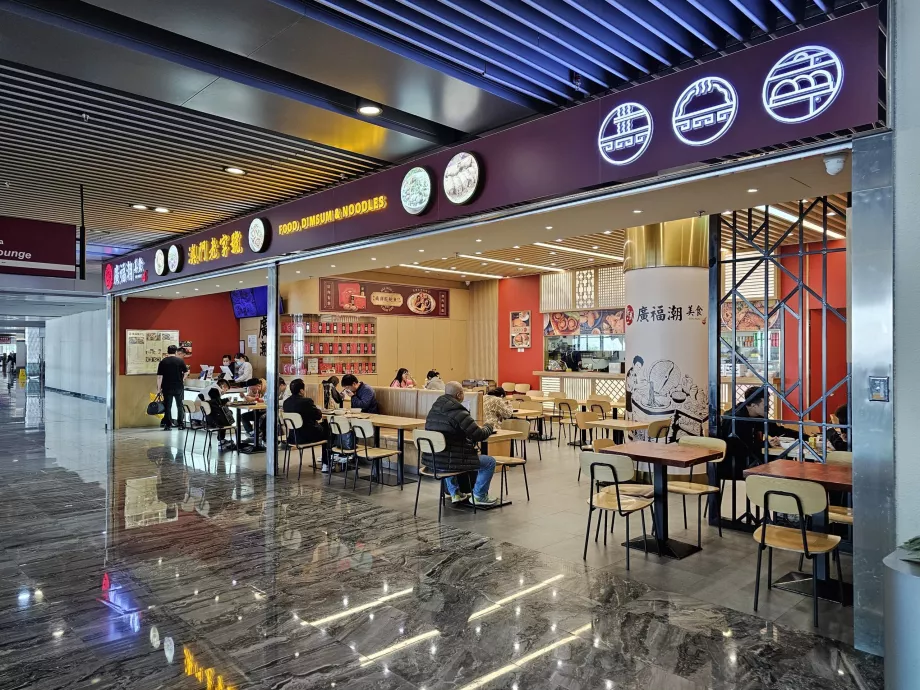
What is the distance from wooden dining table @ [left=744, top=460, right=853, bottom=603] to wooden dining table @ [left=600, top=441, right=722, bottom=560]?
514 millimetres

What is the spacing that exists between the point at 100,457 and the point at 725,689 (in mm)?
8511

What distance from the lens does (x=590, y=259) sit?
12.1 m

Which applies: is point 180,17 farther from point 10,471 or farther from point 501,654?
point 10,471

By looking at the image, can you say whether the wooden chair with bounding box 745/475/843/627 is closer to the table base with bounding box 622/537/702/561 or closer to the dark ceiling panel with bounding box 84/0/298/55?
the table base with bounding box 622/537/702/561

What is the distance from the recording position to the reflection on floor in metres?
2.86

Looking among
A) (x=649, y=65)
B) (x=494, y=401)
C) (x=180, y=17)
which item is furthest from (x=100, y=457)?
(x=649, y=65)

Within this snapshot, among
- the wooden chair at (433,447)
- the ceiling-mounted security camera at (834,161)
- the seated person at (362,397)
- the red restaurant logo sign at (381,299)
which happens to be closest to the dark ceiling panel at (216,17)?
the ceiling-mounted security camera at (834,161)

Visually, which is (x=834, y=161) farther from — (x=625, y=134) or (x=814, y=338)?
(x=814, y=338)

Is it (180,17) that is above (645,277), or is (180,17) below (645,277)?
above

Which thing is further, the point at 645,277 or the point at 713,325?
the point at 645,277

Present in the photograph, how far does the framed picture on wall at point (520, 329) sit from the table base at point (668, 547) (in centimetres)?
1007

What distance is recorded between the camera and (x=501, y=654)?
302 centimetres

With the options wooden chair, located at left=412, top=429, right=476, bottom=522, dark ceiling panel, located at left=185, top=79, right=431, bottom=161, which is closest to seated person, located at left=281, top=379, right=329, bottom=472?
wooden chair, located at left=412, top=429, right=476, bottom=522

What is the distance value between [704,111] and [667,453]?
7.97 ft
